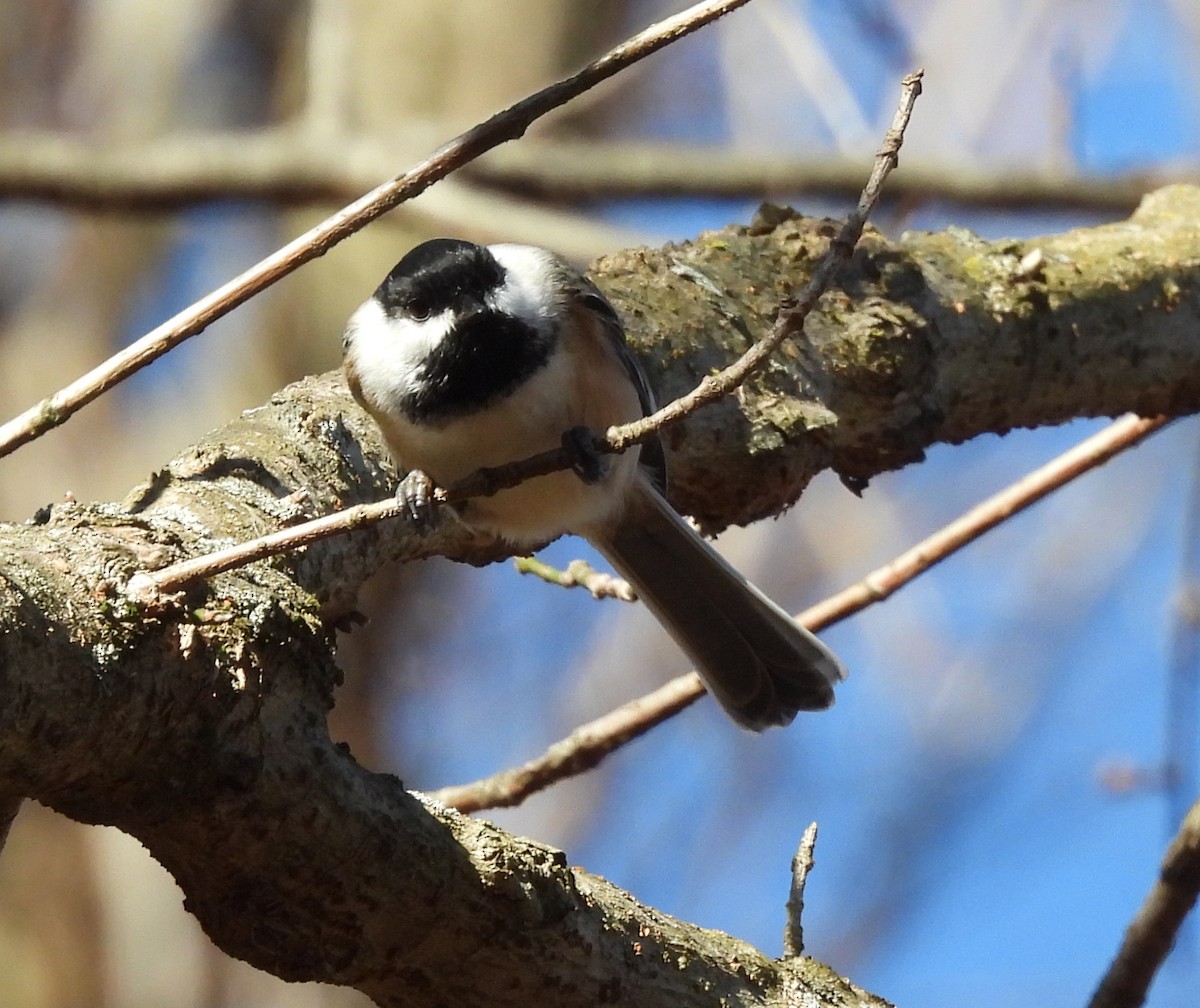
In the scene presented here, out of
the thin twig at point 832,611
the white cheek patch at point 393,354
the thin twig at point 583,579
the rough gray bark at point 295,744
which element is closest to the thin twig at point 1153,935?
the rough gray bark at point 295,744

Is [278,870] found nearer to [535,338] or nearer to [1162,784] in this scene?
[535,338]

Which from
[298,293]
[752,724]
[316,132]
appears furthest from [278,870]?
[298,293]

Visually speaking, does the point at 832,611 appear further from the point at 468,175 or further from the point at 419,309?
the point at 468,175

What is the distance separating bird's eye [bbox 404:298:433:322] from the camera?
2.24 m

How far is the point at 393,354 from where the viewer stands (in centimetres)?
217

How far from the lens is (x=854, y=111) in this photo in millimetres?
4090

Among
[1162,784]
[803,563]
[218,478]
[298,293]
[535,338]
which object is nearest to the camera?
[218,478]

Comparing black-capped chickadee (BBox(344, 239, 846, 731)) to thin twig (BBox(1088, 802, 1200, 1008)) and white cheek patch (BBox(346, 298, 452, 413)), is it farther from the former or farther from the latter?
thin twig (BBox(1088, 802, 1200, 1008))

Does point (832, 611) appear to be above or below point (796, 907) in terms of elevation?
above

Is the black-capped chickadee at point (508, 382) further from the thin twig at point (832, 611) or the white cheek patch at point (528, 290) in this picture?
the thin twig at point (832, 611)

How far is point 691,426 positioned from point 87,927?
4332 millimetres

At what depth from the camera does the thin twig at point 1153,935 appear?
1.99 metres

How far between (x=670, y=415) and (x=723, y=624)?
1289 millimetres

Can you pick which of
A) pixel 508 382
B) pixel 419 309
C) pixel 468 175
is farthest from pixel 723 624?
pixel 468 175
